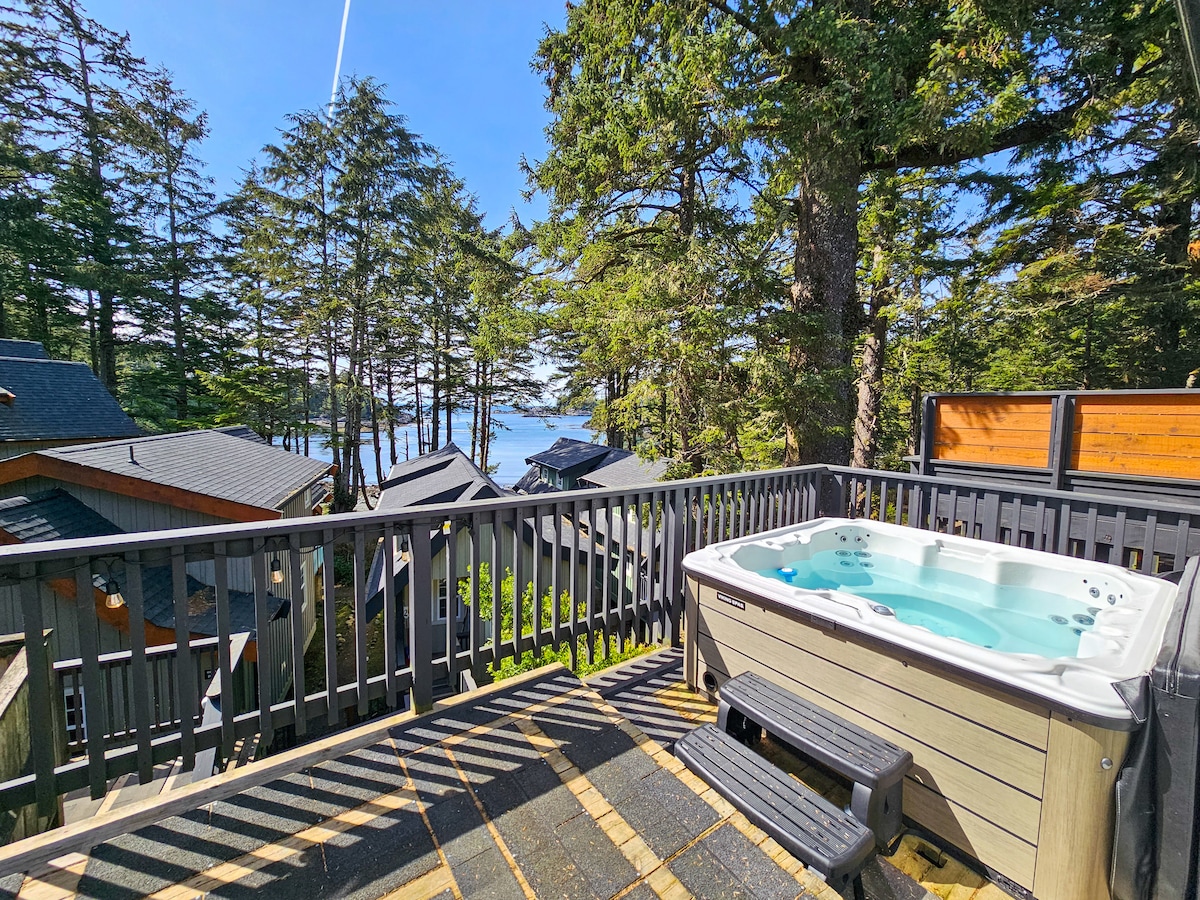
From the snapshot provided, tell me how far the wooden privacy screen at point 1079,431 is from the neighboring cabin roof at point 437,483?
676 cm

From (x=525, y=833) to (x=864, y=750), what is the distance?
4.11ft

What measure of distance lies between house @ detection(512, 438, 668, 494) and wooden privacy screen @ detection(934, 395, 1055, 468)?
7489 millimetres

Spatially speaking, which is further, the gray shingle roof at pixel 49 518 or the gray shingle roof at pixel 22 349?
the gray shingle roof at pixel 22 349

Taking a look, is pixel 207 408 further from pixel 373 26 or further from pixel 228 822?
pixel 228 822

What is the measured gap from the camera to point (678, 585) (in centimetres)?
326

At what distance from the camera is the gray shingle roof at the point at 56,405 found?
947cm

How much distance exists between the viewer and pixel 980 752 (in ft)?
5.44

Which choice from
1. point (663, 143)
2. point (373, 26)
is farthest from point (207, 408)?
point (663, 143)

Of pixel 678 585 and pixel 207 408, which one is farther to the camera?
pixel 207 408

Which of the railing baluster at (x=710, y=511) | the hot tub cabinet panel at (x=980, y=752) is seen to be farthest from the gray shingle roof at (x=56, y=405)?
the hot tub cabinet panel at (x=980, y=752)

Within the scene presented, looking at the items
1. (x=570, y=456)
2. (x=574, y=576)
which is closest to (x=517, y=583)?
(x=574, y=576)

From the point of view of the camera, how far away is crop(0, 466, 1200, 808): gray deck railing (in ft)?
5.28

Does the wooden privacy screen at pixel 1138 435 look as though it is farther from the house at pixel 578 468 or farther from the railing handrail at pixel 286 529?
the house at pixel 578 468

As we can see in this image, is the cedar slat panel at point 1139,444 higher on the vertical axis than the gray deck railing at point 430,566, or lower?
higher
